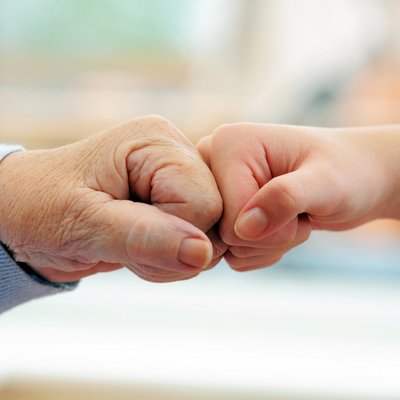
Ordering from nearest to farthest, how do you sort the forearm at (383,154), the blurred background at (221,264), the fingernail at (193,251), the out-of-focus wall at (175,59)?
the fingernail at (193,251) < the forearm at (383,154) < the blurred background at (221,264) < the out-of-focus wall at (175,59)

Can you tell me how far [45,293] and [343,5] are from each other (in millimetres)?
1972

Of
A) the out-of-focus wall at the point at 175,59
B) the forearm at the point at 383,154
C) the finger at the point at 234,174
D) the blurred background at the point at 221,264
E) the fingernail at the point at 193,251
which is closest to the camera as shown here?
the fingernail at the point at 193,251

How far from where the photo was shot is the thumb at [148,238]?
0.66 metres

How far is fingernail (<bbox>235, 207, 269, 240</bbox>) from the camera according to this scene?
715mm

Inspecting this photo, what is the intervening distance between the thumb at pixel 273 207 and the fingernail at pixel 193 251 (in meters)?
0.08

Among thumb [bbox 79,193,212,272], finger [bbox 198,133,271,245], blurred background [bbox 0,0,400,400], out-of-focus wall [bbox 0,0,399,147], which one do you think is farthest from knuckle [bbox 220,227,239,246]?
out-of-focus wall [bbox 0,0,399,147]

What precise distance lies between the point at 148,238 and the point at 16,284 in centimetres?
30

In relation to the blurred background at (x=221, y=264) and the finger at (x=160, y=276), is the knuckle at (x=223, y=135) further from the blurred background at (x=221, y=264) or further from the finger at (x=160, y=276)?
the blurred background at (x=221, y=264)

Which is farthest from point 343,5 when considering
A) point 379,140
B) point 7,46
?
point 379,140

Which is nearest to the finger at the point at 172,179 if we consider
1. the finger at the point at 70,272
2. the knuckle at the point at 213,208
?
the knuckle at the point at 213,208

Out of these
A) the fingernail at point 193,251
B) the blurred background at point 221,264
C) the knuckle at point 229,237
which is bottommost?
the blurred background at point 221,264

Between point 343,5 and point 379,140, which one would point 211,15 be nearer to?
point 343,5

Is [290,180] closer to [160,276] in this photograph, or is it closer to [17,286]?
[160,276]

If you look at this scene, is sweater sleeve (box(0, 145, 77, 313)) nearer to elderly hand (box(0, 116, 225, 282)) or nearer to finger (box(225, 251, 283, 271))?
elderly hand (box(0, 116, 225, 282))
